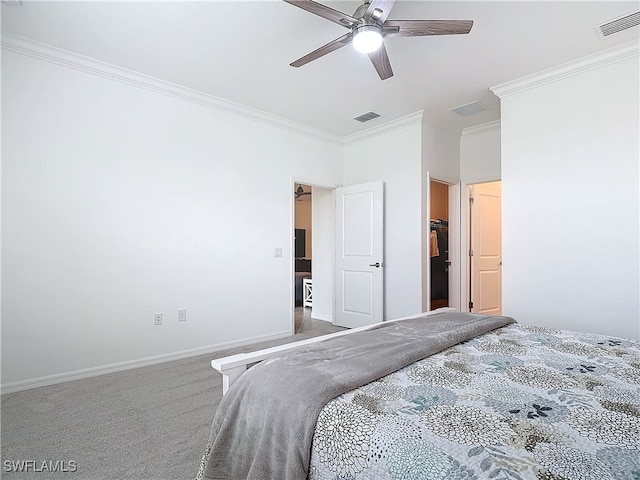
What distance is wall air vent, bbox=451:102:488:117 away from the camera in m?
3.97

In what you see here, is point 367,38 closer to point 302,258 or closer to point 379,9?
point 379,9

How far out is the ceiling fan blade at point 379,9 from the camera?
1.96 m

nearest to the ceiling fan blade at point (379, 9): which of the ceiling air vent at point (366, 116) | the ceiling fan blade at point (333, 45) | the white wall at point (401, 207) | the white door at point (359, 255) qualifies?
the ceiling fan blade at point (333, 45)

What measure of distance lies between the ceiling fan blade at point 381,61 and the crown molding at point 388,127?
5.46ft

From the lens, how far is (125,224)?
A: 3.23m

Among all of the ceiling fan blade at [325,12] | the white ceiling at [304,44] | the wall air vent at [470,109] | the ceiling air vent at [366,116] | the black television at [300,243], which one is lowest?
the black television at [300,243]

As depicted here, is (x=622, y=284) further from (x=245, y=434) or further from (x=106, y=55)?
(x=106, y=55)

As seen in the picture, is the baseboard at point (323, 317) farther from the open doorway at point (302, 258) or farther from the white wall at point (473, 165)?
the white wall at point (473, 165)

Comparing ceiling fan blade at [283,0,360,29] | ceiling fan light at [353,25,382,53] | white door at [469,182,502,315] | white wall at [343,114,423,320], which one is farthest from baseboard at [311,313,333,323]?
ceiling fan blade at [283,0,360,29]

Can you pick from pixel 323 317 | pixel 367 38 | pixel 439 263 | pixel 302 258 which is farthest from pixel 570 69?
pixel 302 258

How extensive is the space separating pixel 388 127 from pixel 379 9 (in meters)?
2.62

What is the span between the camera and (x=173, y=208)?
11.6 ft

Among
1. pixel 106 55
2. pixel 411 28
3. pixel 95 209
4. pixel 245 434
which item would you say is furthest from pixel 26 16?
pixel 245 434

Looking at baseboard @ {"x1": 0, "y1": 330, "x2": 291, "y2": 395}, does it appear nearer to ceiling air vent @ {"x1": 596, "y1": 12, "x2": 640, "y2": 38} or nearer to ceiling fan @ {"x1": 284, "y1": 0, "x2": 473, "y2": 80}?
ceiling fan @ {"x1": 284, "y1": 0, "x2": 473, "y2": 80}
